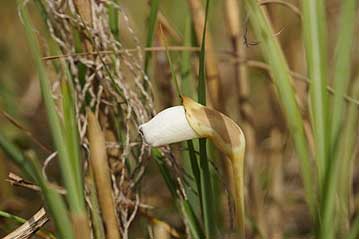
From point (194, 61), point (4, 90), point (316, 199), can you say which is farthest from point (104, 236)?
point (4, 90)

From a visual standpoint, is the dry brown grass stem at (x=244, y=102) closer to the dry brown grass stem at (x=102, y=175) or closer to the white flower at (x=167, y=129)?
the dry brown grass stem at (x=102, y=175)

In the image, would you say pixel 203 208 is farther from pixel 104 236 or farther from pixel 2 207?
pixel 2 207

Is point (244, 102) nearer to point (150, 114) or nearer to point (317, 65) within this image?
point (150, 114)

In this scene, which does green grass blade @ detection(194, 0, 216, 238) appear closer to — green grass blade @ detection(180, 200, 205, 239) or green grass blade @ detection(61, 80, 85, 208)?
green grass blade @ detection(180, 200, 205, 239)

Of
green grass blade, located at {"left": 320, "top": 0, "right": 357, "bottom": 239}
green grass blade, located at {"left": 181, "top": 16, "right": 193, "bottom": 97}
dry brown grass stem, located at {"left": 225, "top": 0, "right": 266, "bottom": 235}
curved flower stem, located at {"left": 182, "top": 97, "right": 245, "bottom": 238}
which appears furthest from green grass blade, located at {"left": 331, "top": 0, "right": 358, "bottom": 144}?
dry brown grass stem, located at {"left": 225, "top": 0, "right": 266, "bottom": 235}

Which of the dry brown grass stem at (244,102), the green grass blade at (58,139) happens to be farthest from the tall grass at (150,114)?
the dry brown grass stem at (244,102)

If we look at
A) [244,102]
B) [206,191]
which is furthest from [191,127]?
[244,102]
